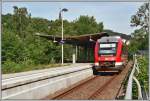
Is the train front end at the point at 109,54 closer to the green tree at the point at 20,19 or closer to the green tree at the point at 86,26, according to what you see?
the green tree at the point at 20,19

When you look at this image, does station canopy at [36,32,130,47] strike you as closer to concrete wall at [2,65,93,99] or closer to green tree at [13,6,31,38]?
concrete wall at [2,65,93,99]

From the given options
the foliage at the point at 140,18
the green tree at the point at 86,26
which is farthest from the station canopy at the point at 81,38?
the green tree at the point at 86,26

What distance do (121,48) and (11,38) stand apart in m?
19.0

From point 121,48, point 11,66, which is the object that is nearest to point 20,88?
point 121,48

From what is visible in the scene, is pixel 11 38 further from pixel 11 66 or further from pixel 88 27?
pixel 88 27

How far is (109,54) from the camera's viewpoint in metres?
29.9

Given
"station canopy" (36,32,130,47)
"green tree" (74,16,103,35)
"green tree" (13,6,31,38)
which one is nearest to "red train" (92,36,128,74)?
"station canopy" (36,32,130,47)

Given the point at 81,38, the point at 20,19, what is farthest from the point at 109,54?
the point at 20,19

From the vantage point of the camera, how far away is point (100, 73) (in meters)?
33.5

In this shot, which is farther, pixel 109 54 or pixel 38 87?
pixel 109 54

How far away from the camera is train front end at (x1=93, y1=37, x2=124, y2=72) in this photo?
29812 mm

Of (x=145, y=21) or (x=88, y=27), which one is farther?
(x=88, y=27)

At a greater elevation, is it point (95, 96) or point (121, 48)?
point (121, 48)

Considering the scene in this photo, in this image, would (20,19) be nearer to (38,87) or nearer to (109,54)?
(109,54)
